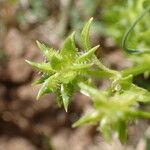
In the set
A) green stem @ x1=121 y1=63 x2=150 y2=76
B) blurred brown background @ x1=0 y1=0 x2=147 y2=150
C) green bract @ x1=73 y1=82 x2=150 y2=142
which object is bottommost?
blurred brown background @ x1=0 y1=0 x2=147 y2=150

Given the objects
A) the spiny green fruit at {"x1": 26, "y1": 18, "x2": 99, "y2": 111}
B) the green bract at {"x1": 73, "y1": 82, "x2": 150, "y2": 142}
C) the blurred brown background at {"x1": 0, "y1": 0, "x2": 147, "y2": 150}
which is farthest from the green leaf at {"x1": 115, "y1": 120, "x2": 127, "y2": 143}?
the blurred brown background at {"x1": 0, "y1": 0, "x2": 147, "y2": 150}

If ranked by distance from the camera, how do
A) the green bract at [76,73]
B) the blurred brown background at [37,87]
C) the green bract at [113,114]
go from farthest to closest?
1. the blurred brown background at [37,87]
2. the green bract at [76,73]
3. the green bract at [113,114]

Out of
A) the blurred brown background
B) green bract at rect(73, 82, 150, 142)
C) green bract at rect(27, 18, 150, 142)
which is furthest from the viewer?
the blurred brown background

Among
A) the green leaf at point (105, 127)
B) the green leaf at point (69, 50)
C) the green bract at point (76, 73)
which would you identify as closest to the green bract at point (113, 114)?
the green leaf at point (105, 127)

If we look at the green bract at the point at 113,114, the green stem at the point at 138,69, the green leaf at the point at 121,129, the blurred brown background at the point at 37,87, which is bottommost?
the blurred brown background at the point at 37,87

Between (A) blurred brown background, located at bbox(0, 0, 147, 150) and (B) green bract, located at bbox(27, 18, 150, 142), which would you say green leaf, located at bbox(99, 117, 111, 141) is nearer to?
(B) green bract, located at bbox(27, 18, 150, 142)

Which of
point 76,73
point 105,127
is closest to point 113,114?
point 105,127

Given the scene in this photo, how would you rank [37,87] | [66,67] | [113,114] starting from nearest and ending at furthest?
1. [113,114]
2. [66,67]
3. [37,87]

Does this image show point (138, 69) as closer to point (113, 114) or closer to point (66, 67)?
point (66, 67)

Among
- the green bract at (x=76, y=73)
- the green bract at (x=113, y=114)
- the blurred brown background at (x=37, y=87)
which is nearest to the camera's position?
the green bract at (x=113, y=114)

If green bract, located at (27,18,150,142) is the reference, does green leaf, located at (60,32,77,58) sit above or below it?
above

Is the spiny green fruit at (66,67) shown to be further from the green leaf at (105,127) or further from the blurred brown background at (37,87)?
the blurred brown background at (37,87)
